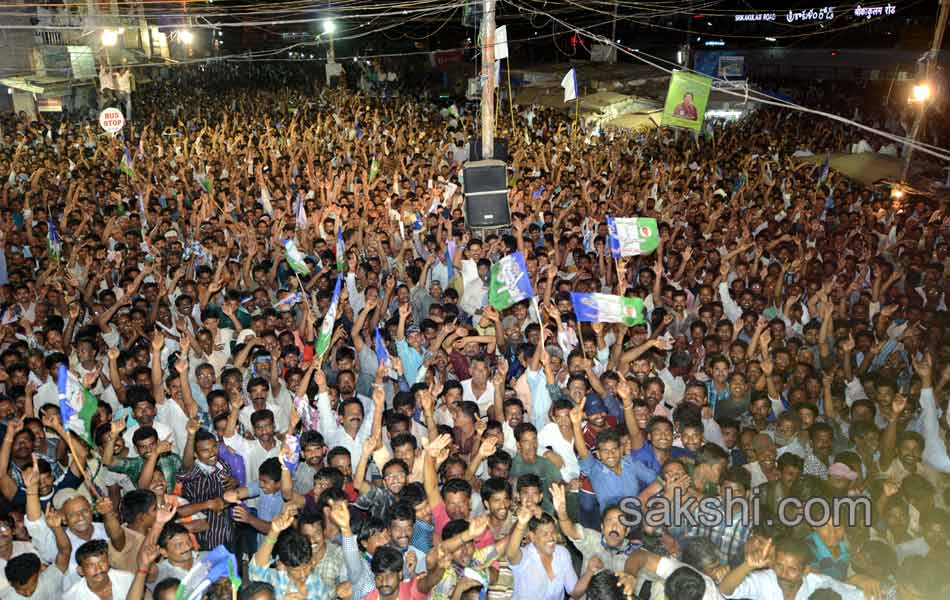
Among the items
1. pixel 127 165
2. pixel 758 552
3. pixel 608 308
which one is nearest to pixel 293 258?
pixel 608 308

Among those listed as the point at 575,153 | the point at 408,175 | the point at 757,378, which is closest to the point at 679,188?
the point at 575,153

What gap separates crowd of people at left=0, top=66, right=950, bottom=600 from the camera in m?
3.95

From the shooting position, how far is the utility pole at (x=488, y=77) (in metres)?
8.67

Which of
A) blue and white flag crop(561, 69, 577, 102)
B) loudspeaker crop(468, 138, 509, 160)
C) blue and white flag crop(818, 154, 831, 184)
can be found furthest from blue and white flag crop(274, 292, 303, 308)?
blue and white flag crop(818, 154, 831, 184)

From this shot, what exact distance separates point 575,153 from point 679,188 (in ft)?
11.0

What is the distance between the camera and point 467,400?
5684 millimetres

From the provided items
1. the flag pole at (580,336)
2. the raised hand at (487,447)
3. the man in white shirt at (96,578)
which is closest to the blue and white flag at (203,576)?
the man in white shirt at (96,578)

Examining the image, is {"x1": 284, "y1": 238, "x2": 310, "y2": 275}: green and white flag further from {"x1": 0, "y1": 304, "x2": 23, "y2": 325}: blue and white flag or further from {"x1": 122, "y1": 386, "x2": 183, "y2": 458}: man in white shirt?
{"x1": 0, "y1": 304, "x2": 23, "y2": 325}: blue and white flag

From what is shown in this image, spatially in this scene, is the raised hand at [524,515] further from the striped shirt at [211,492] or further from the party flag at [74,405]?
the party flag at [74,405]

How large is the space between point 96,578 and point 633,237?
16.8 feet

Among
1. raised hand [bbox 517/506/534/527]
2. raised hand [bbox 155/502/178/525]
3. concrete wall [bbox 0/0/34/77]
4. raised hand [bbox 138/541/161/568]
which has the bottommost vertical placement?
raised hand [bbox 138/541/161/568]

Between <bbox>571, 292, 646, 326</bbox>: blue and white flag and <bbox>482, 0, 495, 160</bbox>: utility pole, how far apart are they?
10.8ft

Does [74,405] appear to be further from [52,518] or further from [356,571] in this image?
[356,571]

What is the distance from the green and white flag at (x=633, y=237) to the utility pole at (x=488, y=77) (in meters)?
2.20
